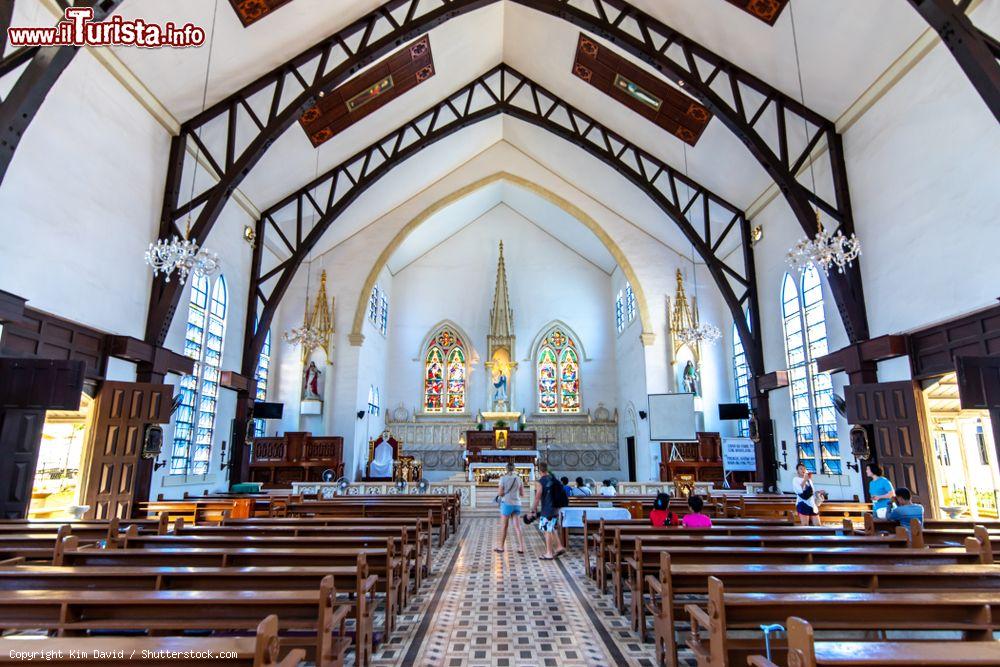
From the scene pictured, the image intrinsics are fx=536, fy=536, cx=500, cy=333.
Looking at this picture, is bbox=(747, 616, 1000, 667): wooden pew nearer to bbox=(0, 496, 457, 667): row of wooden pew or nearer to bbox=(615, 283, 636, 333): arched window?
bbox=(0, 496, 457, 667): row of wooden pew

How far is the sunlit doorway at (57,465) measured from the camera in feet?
35.4

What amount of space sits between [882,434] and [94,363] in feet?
44.8

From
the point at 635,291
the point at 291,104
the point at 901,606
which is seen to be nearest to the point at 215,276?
the point at 291,104

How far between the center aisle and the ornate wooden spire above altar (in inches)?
515

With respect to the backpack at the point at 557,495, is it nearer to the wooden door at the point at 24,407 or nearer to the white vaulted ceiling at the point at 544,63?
the wooden door at the point at 24,407

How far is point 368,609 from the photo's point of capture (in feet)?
12.9

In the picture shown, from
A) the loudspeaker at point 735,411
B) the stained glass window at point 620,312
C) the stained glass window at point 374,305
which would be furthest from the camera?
the stained glass window at point 620,312

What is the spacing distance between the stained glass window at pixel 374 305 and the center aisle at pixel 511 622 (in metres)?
12.7

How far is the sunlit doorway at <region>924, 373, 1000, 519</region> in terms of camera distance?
1152cm

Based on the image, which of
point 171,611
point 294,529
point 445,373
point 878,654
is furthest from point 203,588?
point 445,373

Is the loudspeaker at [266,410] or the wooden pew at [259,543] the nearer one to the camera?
the wooden pew at [259,543]

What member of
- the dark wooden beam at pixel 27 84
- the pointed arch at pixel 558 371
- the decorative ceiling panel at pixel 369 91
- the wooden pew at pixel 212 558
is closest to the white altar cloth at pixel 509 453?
the pointed arch at pixel 558 371

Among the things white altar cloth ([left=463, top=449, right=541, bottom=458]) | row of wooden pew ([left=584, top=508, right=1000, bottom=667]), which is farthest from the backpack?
white altar cloth ([left=463, top=449, right=541, bottom=458])

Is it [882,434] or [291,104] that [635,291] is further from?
[291,104]
